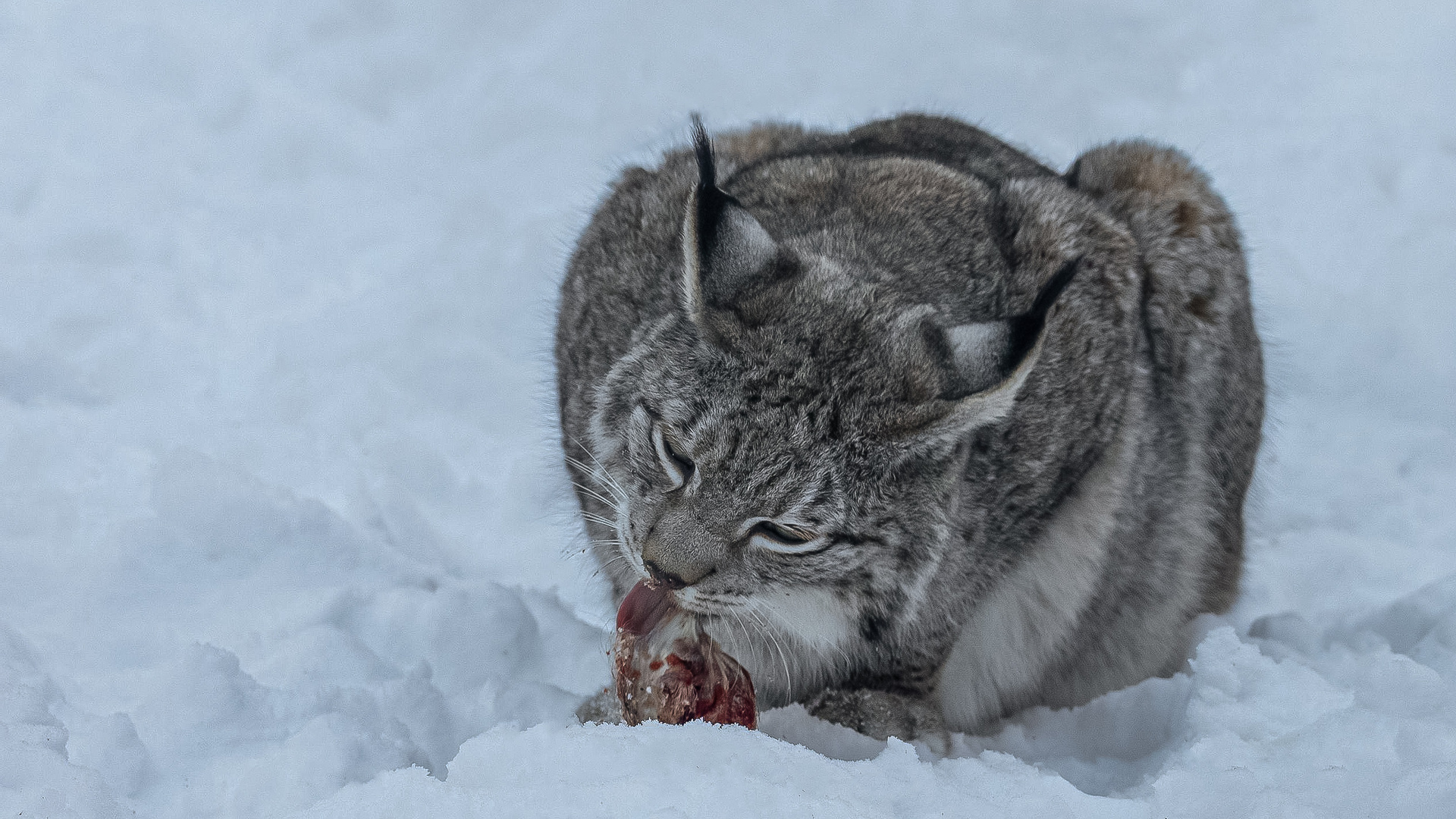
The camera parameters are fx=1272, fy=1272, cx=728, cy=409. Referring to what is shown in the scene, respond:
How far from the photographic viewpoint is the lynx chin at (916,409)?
3.13m

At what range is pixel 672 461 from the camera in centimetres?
323

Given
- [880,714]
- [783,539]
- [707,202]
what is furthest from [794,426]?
[880,714]

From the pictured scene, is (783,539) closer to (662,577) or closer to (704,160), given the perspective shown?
(662,577)

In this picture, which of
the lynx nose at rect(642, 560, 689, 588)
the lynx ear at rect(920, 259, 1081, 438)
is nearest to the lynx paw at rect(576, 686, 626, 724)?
the lynx nose at rect(642, 560, 689, 588)

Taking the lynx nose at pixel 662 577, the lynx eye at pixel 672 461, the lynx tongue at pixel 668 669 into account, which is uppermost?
the lynx eye at pixel 672 461

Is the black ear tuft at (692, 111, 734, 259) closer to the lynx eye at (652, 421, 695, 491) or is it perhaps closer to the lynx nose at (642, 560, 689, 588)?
the lynx eye at (652, 421, 695, 491)

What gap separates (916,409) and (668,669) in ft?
3.07

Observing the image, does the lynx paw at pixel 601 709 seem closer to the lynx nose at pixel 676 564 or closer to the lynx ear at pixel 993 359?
the lynx nose at pixel 676 564

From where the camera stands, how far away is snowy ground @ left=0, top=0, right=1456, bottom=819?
3.26m

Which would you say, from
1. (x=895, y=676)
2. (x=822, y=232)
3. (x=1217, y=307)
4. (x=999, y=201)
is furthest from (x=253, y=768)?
(x=1217, y=307)

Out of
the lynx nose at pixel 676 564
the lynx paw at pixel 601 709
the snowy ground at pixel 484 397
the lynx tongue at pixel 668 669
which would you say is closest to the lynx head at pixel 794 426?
the lynx nose at pixel 676 564

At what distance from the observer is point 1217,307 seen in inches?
173

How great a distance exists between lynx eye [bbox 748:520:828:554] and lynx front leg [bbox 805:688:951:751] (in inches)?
Answer: 33.2

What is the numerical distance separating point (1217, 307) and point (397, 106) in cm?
459
